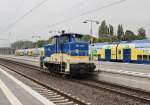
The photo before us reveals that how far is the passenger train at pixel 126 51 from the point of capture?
139 feet

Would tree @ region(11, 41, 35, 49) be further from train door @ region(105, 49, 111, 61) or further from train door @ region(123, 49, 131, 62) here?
train door @ region(123, 49, 131, 62)

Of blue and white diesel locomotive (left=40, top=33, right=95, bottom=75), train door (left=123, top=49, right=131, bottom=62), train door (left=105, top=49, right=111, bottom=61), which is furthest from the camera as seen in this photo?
Answer: train door (left=105, top=49, right=111, bottom=61)

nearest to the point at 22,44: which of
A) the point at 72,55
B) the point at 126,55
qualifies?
the point at 126,55

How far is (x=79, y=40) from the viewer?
2483cm

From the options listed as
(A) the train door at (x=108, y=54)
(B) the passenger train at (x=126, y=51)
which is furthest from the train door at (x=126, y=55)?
(A) the train door at (x=108, y=54)

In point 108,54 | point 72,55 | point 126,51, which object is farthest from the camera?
point 108,54

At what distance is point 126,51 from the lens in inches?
1845

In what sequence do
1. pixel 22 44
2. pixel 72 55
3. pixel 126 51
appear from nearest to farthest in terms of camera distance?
1. pixel 72 55
2. pixel 126 51
3. pixel 22 44

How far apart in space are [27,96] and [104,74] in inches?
383

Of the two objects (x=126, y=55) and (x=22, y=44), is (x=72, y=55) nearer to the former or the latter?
(x=126, y=55)

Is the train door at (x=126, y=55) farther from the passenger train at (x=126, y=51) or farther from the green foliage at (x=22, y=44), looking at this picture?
the green foliage at (x=22, y=44)

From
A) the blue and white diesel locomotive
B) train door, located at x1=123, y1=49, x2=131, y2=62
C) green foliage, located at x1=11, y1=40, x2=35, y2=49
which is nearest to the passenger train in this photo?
train door, located at x1=123, y1=49, x2=131, y2=62

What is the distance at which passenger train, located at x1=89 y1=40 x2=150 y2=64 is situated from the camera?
42469mm

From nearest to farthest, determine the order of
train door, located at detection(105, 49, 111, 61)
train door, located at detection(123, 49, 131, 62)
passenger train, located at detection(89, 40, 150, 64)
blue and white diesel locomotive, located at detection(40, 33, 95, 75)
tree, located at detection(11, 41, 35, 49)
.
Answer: blue and white diesel locomotive, located at detection(40, 33, 95, 75) < passenger train, located at detection(89, 40, 150, 64) < train door, located at detection(123, 49, 131, 62) < train door, located at detection(105, 49, 111, 61) < tree, located at detection(11, 41, 35, 49)
